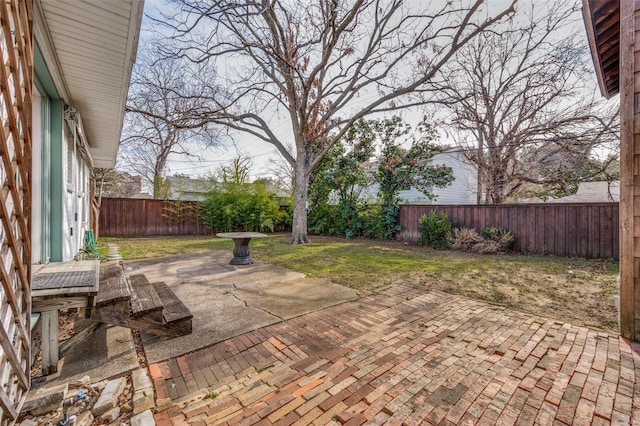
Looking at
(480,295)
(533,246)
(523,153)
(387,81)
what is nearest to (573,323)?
(480,295)

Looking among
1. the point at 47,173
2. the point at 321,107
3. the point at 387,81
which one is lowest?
the point at 47,173

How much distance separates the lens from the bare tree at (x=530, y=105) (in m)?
8.48

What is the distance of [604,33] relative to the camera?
12.1 feet

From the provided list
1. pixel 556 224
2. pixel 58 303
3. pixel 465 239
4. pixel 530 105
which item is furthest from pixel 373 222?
pixel 58 303

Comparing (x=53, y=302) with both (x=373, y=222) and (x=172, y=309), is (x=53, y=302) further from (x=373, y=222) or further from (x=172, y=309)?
(x=373, y=222)

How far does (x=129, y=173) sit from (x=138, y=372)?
2161 centimetres

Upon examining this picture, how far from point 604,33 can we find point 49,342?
23.2ft

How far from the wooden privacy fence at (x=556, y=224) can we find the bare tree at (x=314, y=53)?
410 cm

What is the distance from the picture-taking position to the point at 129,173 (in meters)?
19.4

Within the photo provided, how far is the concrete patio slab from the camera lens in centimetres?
265

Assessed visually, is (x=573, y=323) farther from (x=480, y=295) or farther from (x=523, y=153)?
(x=523, y=153)

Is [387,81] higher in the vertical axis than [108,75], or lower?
higher

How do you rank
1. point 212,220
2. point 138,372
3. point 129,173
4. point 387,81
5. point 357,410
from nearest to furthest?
1. point 357,410
2. point 138,372
3. point 387,81
4. point 212,220
5. point 129,173

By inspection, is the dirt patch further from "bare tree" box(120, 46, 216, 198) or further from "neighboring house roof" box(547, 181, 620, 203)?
"neighboring house roof" box(547, 181, 620, 203)
